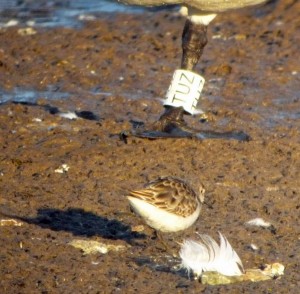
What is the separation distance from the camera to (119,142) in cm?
842

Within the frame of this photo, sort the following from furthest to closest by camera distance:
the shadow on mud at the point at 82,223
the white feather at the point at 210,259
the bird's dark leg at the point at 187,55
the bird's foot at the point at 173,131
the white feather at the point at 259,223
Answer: the bird's dark leg at the point at 187,55, the bird's foot at the point at 173,131, the white feather at the point at 259,223, the shadow on mud at the point at 82,223, the white feather at the point at 210,259

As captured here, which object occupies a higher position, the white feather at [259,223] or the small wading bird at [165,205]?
the small wading bird at [165,205]

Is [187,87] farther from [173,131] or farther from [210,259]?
[210,259]

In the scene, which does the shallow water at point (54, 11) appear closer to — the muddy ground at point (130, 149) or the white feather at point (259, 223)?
the muddy ground at point (130, 149)

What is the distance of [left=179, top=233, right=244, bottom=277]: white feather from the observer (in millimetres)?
6285

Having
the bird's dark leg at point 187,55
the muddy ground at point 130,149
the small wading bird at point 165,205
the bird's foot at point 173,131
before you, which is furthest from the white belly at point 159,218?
the bird's dark leg at point 187,55

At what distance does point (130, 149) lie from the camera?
827 cm

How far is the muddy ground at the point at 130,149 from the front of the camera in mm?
6434

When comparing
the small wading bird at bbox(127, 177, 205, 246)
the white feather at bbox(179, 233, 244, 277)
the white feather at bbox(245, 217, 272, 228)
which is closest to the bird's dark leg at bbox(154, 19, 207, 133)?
the white feather at bbox(245, 217, 272, 228)

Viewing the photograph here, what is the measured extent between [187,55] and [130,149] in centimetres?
87

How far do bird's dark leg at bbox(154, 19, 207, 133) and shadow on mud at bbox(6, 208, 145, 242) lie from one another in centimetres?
157

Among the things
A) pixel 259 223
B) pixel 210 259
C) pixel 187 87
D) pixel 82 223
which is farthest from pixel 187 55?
pixel 210 259

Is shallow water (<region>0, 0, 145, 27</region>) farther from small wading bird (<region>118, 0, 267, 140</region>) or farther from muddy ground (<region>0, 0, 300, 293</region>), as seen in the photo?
small wading bird (<region>118, 0, 267, 140</region>)

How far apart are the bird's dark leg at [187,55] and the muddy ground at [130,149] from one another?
0.25 m
